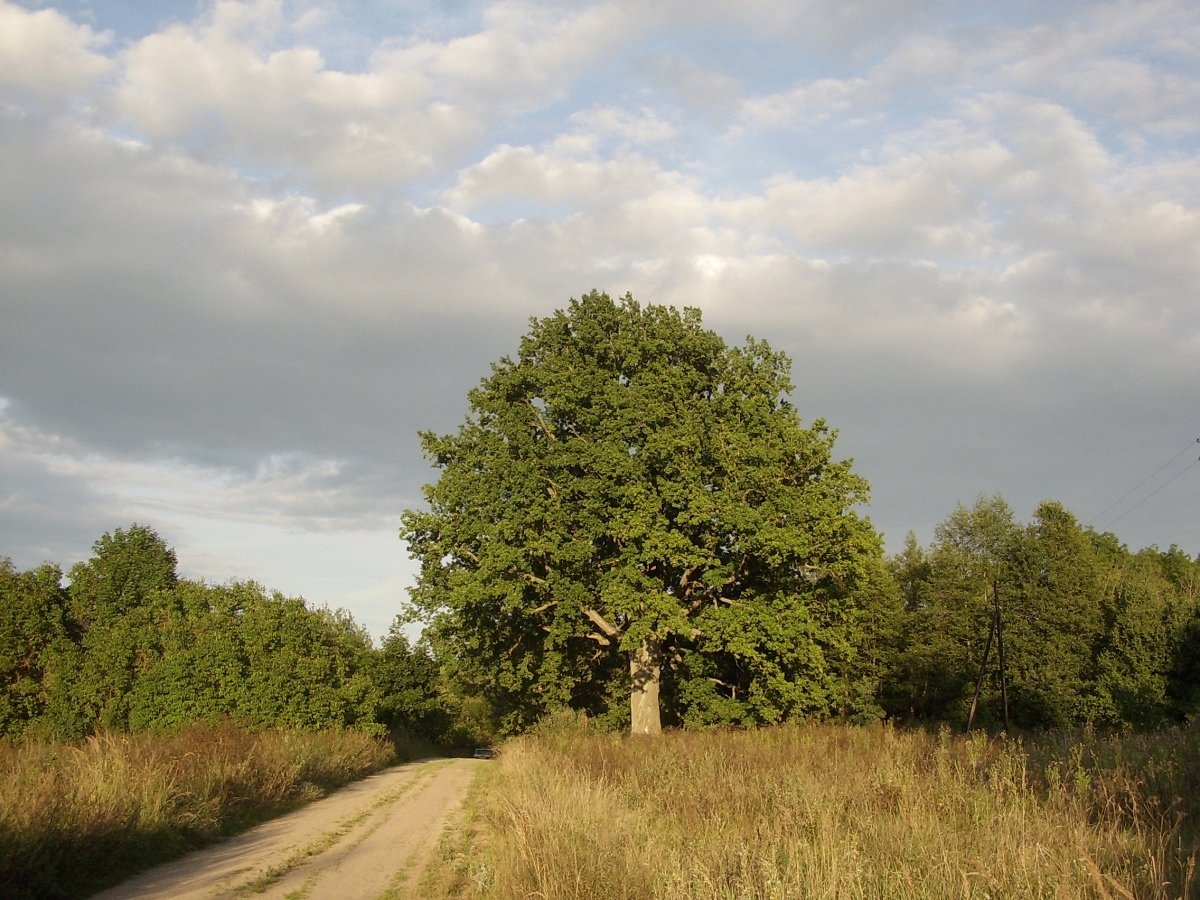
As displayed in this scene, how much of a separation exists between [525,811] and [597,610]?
2296 cm

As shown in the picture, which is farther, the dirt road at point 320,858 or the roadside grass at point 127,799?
the roadside grass at point 127,799

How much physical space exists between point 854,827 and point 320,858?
260 inches

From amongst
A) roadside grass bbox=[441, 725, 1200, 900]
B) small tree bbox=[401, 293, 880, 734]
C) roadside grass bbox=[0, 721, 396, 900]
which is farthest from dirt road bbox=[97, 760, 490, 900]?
small tree bbox=[401, 293, 880, 734]

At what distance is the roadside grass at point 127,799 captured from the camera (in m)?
9.72

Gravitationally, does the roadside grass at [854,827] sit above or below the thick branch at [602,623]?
below

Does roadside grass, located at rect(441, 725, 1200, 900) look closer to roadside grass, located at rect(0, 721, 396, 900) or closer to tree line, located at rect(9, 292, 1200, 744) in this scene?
roadside grass, located at rect(0, 721, 396, 900)

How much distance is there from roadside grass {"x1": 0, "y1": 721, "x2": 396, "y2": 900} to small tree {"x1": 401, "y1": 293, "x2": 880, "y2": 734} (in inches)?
425

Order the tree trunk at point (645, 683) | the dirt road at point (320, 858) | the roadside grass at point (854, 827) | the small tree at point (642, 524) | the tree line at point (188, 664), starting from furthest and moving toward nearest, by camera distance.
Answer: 1. the tree line at point (188, 664)
2. the tree trunk at point (645, 683)
3. the small tree at point (642, 524)
4. the dirt road at point (320, 858)
5. the roadside grass at point (854, 827)

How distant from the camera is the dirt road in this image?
9.48 m

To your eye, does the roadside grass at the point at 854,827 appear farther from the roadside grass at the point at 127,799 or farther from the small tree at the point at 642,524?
the small tree at the point at 642,524

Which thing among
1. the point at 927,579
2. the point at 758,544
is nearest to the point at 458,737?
the point at 927,579

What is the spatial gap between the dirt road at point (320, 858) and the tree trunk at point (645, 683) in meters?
13.6

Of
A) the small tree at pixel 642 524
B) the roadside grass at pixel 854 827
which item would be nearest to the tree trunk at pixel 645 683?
the small tree at pixel 642 524

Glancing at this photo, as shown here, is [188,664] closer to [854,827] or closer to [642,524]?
[642,524]
